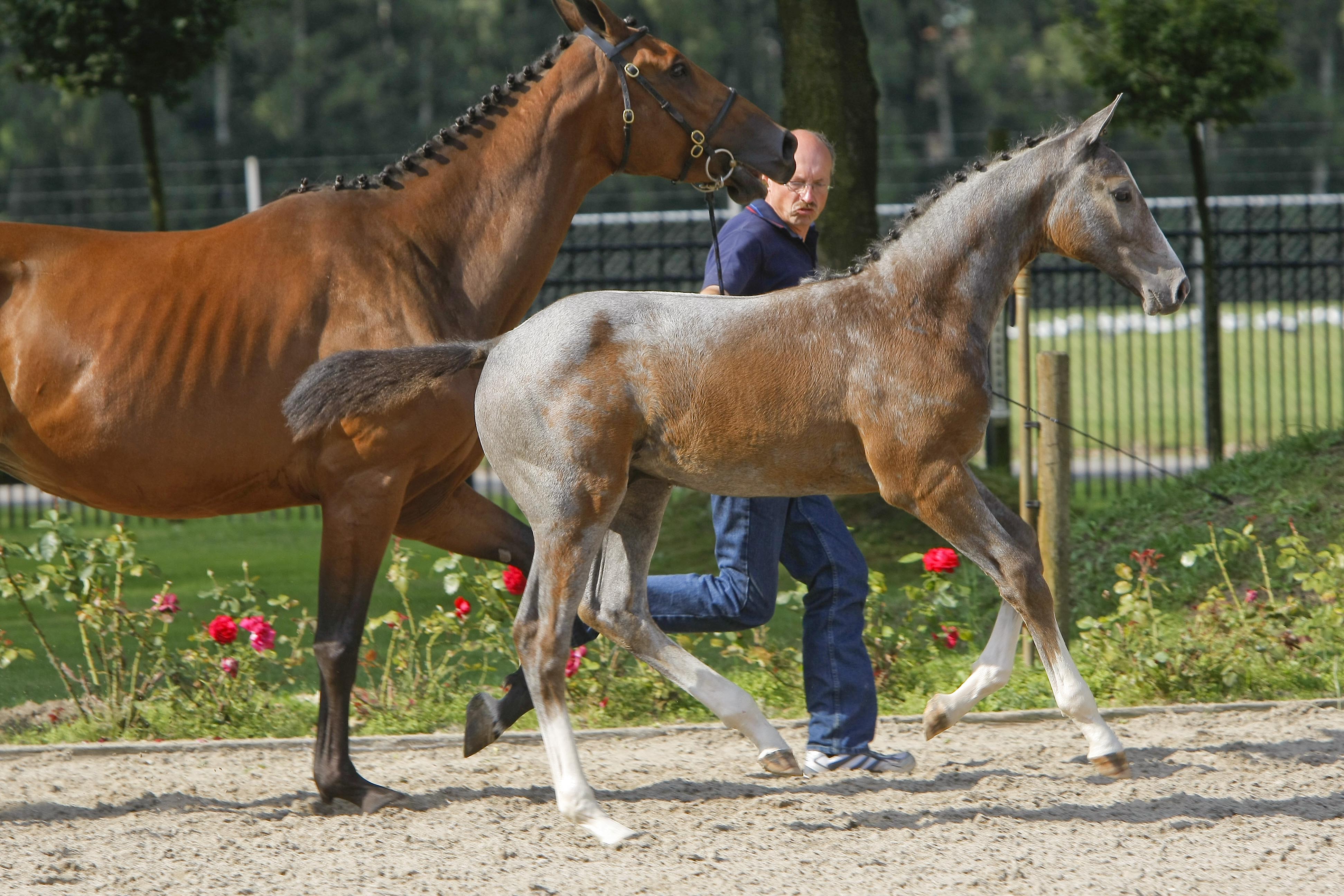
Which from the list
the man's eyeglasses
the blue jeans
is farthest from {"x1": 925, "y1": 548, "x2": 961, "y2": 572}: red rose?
the man's eyeglasses

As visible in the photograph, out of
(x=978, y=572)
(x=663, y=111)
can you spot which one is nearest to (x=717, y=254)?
(x=663, y=111)

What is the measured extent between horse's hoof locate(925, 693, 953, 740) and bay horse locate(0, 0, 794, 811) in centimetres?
155

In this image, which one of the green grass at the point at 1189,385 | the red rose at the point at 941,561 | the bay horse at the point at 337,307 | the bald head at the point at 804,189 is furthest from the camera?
the green grass at the point at 1189,385

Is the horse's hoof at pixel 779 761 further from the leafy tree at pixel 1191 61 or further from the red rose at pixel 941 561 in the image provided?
the leafy tree at pixel 1191 61

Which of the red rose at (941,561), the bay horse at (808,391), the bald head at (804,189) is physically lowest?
the red rose at (941,561)

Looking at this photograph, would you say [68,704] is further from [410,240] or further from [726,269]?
[726,269]

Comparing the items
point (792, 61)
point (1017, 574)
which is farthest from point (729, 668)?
point (792, 61)

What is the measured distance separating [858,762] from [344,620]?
166 cm

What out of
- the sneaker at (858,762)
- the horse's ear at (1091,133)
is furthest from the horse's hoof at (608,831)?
the horse's ear at (1091,133)

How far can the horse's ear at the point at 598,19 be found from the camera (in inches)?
172

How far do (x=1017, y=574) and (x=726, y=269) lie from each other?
1354mm

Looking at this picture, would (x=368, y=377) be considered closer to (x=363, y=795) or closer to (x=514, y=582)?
(x=363, y=795)

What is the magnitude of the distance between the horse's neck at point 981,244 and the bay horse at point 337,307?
2.33 feet

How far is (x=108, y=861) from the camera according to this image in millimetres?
3816
